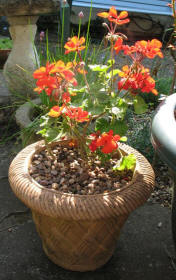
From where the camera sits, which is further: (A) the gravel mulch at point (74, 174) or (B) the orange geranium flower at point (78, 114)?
(A) the gravel mulch at point (74, 174)

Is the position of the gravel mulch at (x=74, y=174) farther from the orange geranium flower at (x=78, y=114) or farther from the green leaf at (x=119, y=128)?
the orange geranium flower at (x=78, y=114)

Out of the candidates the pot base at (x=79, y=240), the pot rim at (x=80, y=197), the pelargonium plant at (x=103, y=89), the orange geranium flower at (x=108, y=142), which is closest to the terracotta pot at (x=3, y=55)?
the pelargonium plant at (x=103, y=89)

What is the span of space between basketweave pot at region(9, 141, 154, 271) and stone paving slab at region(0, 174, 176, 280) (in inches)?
3.2

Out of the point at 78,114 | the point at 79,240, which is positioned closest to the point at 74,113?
the point at 78,114

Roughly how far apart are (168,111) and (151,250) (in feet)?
3.34

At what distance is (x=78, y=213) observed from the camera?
50.0 inches

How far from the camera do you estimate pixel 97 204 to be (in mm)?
1289

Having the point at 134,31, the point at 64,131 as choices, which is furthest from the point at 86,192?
the point at 134,31

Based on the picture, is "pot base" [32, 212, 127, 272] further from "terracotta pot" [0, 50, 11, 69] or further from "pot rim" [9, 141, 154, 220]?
"terracotta pot" [0, 50, 11, 69]

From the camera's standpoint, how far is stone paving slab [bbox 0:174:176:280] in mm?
1643

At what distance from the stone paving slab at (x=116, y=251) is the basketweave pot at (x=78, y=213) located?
0.08m

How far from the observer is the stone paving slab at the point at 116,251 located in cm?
164

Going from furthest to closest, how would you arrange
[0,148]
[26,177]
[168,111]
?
[0,148]
[26,177]
[168,111]

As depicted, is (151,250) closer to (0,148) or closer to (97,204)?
(97,204)
